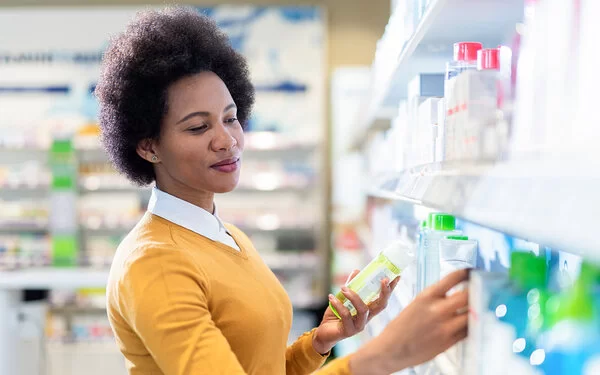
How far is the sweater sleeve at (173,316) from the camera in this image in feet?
4.08

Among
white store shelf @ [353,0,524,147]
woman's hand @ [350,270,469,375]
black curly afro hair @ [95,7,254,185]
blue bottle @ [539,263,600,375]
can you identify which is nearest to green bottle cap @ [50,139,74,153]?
white store shelf @ [353,0,524,147]

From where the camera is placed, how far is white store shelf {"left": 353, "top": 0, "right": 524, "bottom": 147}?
1479 millimetres

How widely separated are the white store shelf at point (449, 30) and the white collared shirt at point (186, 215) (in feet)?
2.23

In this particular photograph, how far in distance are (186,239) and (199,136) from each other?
234 millimetres

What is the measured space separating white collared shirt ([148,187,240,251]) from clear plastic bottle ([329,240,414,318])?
34cm

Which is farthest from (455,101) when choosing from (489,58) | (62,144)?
(62,144)

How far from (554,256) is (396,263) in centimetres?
33

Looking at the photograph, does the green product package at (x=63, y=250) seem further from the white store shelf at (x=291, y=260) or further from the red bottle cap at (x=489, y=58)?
the red bottle cap at (x=489, y=58)

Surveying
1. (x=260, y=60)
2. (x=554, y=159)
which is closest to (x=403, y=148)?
(x=554, y=159)

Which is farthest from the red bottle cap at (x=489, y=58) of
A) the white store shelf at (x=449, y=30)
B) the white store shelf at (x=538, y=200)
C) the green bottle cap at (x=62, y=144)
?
the green bottle cap at (x=62, y=144)

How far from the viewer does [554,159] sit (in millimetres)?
659

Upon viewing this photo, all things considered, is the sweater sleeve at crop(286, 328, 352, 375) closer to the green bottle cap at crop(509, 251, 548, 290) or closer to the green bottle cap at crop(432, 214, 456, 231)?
the green bottle cap at crop(432, 214, 456, 231)

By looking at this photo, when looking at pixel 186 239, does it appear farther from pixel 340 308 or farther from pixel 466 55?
pixel 466 55

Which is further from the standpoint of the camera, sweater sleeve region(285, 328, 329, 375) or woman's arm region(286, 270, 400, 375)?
sweater sleeve region(285, 328, 329, 375)
